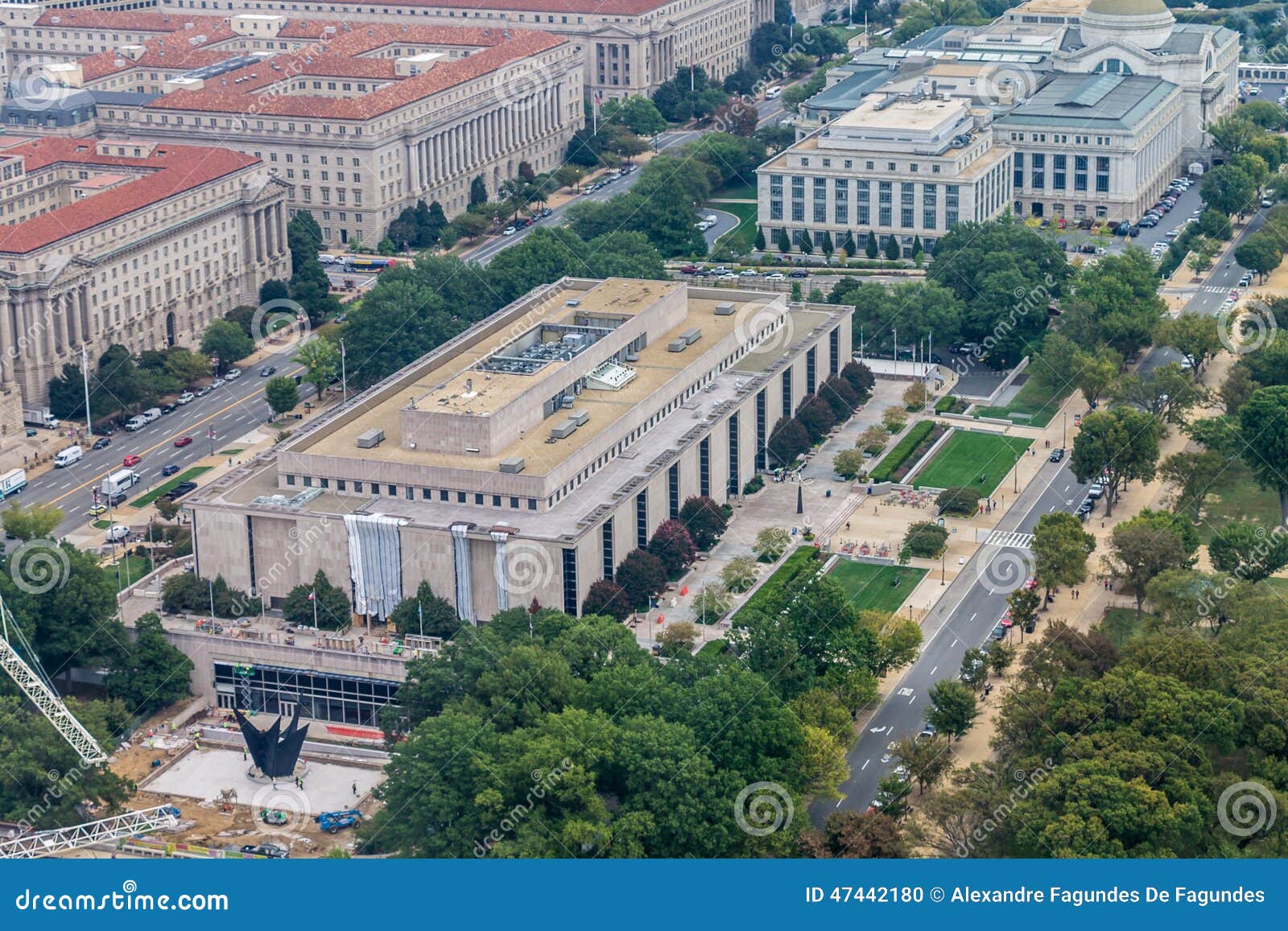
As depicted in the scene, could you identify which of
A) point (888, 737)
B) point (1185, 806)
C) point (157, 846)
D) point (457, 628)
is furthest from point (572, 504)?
point (1185, 806)

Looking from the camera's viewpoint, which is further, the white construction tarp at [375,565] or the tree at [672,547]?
the tree at [672,547]

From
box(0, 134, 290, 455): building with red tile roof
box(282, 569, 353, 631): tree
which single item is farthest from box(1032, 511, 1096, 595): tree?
box(0, 134, 290, 455): building with red tile roof

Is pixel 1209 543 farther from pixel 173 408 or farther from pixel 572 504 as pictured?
pixel 173 408

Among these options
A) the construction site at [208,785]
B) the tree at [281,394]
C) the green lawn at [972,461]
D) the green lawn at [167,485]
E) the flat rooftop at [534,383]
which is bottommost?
the construction site at [208,785]

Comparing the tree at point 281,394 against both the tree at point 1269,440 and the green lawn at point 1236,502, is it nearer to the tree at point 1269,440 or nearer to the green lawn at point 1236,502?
the green lawn at point 1236,502

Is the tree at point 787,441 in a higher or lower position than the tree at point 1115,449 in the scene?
lower

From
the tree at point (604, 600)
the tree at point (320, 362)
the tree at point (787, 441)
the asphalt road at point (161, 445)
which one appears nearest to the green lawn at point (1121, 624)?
the tree at point (604, 600)
